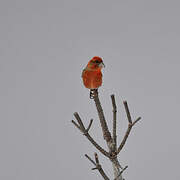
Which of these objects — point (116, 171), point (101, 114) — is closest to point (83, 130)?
point (101, 114)

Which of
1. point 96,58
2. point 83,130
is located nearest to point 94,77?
point 96,58

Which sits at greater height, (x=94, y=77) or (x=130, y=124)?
(x=94, y=77)

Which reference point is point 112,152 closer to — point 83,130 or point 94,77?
point 83,130

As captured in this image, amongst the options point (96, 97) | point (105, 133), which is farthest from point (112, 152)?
point (96, 97)

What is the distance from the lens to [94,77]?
1.24 meters

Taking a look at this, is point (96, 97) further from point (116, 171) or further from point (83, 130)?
point (116, 171)

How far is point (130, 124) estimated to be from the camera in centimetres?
118

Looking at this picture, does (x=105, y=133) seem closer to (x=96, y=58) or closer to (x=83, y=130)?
(x=83, y=130)

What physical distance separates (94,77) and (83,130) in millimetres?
231

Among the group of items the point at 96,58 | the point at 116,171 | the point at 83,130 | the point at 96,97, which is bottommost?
the point at 116,171

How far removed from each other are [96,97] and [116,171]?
1.04 ft

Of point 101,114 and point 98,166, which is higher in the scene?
point 101,114

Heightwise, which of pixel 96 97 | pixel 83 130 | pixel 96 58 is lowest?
pixel 83 130

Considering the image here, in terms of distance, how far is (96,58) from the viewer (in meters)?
1.22
